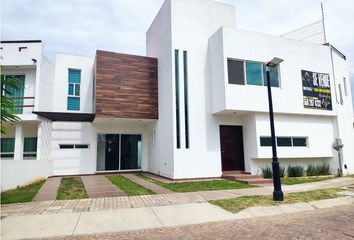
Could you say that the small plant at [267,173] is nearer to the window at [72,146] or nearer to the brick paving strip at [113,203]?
the brick paving strip at [113,203]

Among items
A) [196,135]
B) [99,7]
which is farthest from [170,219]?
[99,7]

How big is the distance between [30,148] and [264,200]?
14598 millimetres

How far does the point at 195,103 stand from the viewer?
13727 mm

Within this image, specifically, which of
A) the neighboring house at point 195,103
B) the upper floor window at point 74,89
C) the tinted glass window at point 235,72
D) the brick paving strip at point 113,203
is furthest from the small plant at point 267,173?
the upper floor window at point 74,89

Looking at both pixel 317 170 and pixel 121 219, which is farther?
pixel 317 170

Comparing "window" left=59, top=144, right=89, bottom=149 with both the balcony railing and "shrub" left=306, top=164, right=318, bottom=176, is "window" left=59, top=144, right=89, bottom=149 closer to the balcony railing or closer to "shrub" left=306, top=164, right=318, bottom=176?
the balcony railing

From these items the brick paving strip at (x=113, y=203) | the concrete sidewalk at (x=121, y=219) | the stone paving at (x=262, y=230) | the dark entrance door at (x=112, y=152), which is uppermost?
the dark entrance door at (x=112, y=152)

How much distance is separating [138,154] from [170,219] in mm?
11822

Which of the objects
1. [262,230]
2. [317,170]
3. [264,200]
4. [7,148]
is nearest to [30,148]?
[7,148]

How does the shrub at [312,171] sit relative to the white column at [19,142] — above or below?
below

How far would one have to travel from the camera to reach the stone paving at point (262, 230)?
17.3 feet

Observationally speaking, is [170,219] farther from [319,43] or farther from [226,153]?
[319,43]

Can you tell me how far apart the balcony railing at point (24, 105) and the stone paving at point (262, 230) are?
11637 mm

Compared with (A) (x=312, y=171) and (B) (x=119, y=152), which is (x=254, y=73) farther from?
(B) (x=119, y=152)
